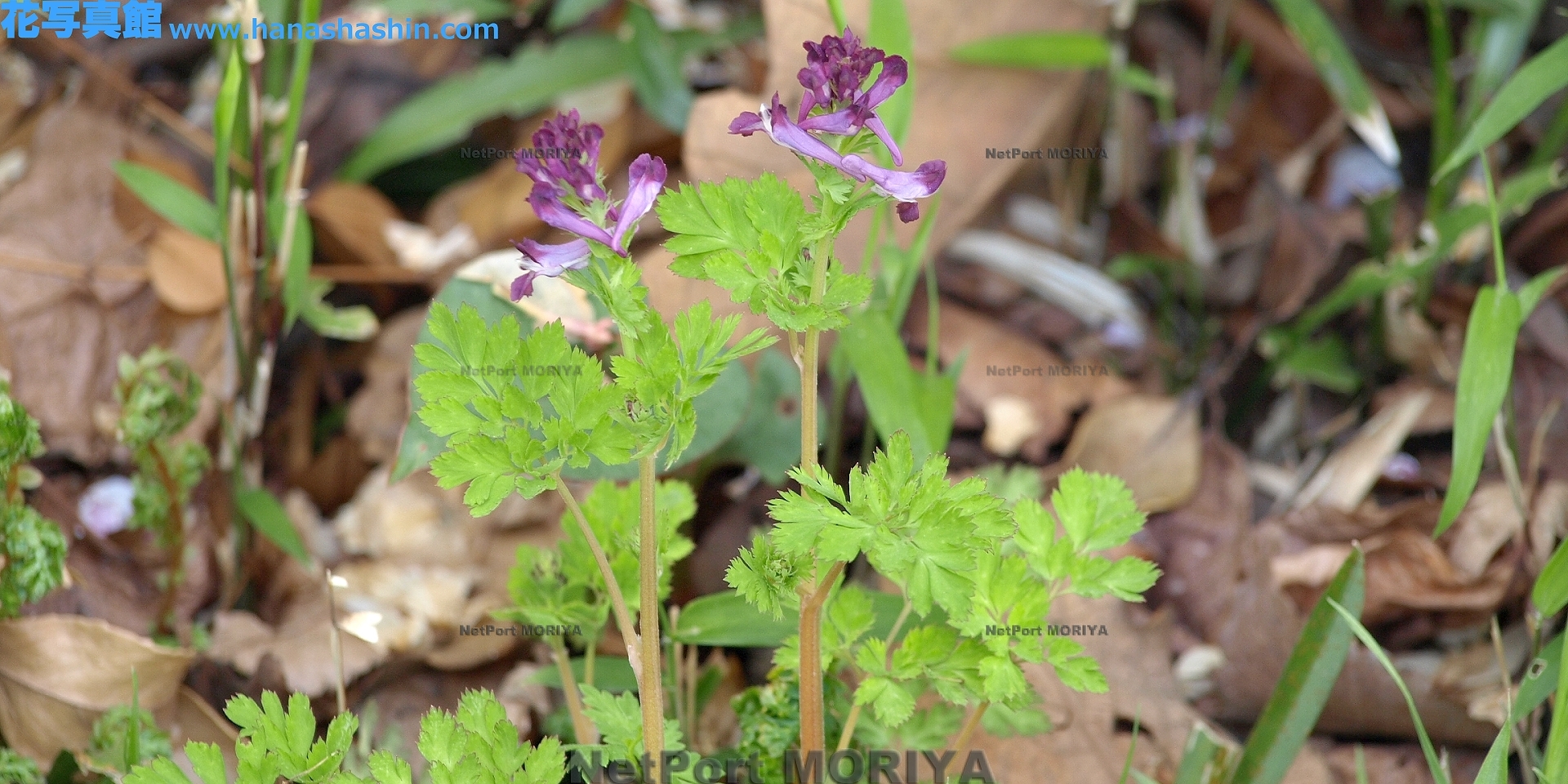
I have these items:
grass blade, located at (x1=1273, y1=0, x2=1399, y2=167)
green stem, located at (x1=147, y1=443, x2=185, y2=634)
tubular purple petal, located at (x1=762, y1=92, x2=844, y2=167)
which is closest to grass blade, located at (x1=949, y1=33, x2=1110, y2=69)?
grass blade, located at (x1=1273, y1=0, x2=1399, y2=167)

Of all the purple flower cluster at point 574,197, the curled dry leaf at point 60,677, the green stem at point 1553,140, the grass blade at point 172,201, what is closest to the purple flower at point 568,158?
the purple flower cluster at point 574,197

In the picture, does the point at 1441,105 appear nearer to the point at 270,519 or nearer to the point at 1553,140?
the point at 1553,140

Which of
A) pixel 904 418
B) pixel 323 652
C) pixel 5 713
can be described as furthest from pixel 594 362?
pixel 5 713

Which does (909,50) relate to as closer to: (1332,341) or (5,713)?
(1332,341)

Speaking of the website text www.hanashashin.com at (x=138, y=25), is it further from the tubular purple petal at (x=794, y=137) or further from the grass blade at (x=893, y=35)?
the tubular purple petal at (x=794, y=137)

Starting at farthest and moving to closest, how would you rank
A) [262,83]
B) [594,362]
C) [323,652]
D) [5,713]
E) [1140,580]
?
[262,83]
[323,652]
[5,713]
[1140,580]
[594,362]

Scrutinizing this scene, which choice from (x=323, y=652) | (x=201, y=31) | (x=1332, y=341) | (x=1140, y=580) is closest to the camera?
(x=1140, y=580)
